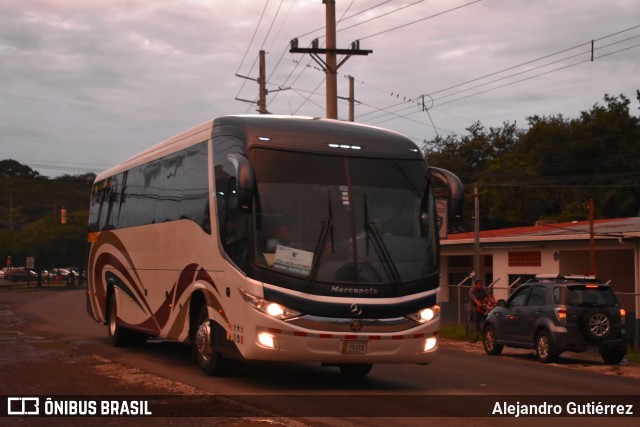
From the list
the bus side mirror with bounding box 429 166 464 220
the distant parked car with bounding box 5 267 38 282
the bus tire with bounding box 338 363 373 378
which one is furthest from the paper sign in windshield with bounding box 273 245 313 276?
the distant parked car with bounding box 5 267 38 282

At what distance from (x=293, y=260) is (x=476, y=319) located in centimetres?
1480

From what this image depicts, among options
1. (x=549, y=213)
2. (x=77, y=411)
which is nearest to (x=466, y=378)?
(x=77, y=411)

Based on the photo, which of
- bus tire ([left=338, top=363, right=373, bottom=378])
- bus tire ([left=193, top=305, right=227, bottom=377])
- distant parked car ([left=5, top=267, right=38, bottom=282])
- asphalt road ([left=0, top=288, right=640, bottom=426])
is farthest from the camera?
distant parked car ([left=5, top=267, right=38, bottom=282])

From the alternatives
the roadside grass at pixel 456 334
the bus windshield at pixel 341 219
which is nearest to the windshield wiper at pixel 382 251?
the bus windshield at pixel 341 219

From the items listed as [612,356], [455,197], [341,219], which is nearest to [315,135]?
[341,219]

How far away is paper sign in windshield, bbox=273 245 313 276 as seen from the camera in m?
11.9

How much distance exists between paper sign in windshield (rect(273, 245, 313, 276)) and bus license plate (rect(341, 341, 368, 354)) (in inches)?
40.2

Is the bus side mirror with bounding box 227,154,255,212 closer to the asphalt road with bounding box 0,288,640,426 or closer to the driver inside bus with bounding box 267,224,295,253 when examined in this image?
the driver inside bus with bounding box 267,224,295,253

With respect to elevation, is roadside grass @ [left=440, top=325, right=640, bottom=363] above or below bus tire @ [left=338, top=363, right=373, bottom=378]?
below

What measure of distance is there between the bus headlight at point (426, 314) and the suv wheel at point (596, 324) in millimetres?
7658

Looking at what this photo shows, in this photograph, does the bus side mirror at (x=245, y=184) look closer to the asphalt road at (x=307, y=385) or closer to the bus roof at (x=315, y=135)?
the bus roof at (x=315, y=135)

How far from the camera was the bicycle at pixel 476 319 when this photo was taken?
25.3 meters

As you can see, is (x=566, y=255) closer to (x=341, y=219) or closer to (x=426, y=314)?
(x=426, y=314)

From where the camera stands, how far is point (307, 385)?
13.0 m
